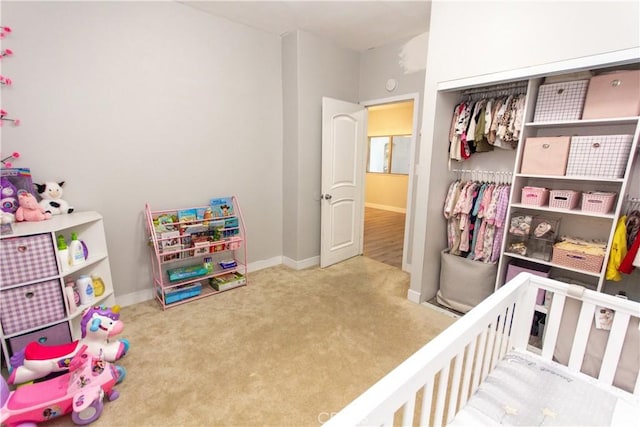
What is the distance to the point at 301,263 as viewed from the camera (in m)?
3.51

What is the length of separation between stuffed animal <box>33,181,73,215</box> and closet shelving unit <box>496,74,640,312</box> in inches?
128

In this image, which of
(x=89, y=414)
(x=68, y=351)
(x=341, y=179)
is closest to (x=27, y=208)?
(x=68, y=351)

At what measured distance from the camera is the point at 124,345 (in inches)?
75.6

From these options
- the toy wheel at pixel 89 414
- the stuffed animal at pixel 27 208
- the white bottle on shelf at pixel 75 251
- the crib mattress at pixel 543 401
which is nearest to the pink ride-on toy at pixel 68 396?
the toy wheel at pixel 89 414

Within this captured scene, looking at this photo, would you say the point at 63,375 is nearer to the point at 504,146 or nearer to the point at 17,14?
the point at 17,14

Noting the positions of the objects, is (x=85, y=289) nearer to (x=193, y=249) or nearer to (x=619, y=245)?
(x=193, y=249)

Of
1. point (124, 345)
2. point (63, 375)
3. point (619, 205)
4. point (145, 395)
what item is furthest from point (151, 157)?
point (619, 205)

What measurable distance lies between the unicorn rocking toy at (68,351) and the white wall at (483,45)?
231 centimetres

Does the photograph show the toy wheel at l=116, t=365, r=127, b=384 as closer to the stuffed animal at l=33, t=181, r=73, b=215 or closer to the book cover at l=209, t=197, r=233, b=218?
the stuffed animal at l=33, t=181, r=73, b=215

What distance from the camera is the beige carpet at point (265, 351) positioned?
61.5 inches

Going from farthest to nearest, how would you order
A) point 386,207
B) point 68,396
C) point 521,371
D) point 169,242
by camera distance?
1. point 386,207
2. point 169,242
3. point 68,396
4. point 521,371

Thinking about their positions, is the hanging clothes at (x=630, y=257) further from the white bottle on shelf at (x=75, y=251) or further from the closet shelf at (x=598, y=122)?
the white bottle on shelf at (x=75, y=251)

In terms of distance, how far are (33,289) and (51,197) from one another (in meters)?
0.72

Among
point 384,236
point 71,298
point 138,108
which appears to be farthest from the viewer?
point 384,236
